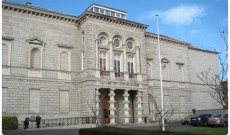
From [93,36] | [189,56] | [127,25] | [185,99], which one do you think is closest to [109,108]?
[93,36]

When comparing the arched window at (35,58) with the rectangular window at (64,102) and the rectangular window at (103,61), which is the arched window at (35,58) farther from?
the rectangular window at (103,61)

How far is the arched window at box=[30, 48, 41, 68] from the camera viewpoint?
34406 millimetres

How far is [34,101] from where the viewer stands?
109 feet

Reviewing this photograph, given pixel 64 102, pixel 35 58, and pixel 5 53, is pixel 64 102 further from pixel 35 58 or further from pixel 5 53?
pixel 5 53

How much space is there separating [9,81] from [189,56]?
30.3 m

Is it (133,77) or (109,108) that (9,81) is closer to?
(109,108)

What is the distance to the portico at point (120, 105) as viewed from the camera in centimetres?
3626

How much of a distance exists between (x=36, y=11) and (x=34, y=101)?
10.5 meters

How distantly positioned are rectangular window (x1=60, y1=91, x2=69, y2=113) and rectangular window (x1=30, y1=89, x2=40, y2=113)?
110 inches

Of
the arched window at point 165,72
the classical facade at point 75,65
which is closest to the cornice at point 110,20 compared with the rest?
the classical facade at point 75,65

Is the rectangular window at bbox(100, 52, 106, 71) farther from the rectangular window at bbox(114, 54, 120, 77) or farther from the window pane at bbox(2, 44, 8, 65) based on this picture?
the window pane at bbox(2, 44, 8, 65)

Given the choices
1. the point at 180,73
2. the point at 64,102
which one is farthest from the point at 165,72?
the point at 64,102

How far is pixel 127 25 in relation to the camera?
39844 millimetres

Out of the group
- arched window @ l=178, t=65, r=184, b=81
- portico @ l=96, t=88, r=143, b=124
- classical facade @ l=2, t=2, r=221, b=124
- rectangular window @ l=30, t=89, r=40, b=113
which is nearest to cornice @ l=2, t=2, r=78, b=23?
classical facade @ l=2, t=2, r=221, b=124
